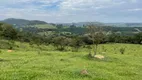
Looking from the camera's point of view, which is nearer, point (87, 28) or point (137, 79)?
point (137, 79)

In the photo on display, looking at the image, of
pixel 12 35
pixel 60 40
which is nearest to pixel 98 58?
pixel 60 40

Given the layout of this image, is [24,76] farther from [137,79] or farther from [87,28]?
[87,28]

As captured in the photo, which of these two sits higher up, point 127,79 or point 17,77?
point 17,77

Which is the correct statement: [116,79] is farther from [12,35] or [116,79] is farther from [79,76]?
[12,35]

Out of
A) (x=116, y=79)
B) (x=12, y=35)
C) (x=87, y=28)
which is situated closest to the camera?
(x=116, y=79)

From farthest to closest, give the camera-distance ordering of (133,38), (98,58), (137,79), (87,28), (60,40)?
(133,38), (60,40), (87,28), (98,58), (137,79)

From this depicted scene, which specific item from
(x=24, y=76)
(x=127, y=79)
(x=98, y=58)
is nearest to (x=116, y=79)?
(x=127, y=79)

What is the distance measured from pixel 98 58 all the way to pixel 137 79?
1796 centimetres

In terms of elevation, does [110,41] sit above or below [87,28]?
below

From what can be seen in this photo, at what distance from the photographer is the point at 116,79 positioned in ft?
80.7

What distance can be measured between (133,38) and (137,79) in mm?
129222

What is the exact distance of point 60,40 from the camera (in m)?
113

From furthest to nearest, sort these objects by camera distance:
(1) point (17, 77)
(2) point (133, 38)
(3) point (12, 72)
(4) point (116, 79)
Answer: (2) point (133, 38) → (4) point (116, 79) → (3) point (12, 72) → (1) point (17, 77)

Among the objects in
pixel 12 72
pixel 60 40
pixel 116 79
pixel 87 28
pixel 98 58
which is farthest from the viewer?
pixel 60 40
